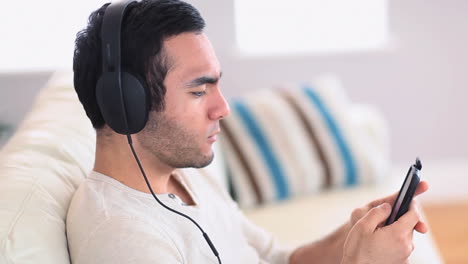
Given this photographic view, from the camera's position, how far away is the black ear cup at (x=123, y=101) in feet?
3.51

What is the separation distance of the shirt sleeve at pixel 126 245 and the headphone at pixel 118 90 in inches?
2.8

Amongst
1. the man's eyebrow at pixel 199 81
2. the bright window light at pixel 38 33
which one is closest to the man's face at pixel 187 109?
the man's eyebrow at pixel 199 81

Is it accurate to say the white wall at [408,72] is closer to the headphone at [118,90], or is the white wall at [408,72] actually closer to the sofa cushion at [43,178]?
the sofa cushion at [43,178]

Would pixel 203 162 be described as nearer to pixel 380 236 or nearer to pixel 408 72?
pixel 380 236

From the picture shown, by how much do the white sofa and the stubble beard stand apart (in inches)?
7.3

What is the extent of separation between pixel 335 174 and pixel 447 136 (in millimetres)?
1211

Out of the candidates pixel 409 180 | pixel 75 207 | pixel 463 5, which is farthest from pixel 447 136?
pixel 75 207

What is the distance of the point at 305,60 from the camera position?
3.27 metres

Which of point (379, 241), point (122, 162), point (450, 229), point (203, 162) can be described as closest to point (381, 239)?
A: point (379, 241)

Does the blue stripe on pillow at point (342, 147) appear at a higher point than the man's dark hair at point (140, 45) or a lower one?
lower

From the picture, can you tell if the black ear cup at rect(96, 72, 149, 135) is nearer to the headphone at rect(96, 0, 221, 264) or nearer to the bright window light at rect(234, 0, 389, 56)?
the headphone at rect(96, 0, 221, 264)

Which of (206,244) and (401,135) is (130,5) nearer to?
(206,244)

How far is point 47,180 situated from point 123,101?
0.80 feet

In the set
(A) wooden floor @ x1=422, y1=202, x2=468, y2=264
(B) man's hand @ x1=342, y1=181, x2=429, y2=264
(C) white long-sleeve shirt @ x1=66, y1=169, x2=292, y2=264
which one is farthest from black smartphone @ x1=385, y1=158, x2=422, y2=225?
(A) wooden floor @ x1=422, y1=202, x2=468, y2=264
